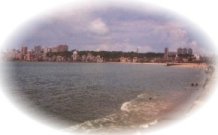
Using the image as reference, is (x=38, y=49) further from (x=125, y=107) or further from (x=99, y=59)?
(x=125, y=107)

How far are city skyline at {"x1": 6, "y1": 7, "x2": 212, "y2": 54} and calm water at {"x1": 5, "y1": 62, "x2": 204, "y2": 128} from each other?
0.30 feet

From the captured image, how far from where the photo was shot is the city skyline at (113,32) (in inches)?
70.7

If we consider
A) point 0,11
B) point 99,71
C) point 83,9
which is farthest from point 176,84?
point 0,11

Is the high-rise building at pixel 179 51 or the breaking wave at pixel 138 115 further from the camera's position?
the high-rise building at pixel 179 51

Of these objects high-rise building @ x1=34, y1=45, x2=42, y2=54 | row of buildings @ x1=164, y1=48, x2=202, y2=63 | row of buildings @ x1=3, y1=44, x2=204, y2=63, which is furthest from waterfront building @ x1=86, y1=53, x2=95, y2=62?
row of buildings @ x1=164, y1=48, x2=202, y2=63

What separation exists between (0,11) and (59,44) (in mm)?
282

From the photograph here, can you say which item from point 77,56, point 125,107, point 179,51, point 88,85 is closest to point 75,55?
point 77,56

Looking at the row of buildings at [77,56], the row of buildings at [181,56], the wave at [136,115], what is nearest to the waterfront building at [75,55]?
the row of buildings at [77,56]

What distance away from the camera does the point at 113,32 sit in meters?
1.86

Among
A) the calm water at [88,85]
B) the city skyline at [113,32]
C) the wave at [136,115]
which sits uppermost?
the city skyline at [113,32]

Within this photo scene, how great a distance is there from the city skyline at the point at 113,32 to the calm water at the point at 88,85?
0.30 feet

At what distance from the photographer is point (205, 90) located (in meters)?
1.97

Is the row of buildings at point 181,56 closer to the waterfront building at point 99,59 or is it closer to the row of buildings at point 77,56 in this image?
the row of buildings at point 77,56

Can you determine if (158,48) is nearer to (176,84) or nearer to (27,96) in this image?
(176,84)
